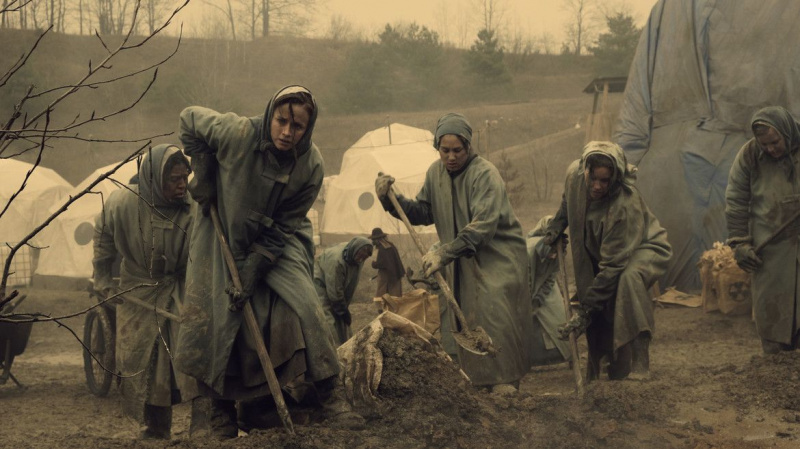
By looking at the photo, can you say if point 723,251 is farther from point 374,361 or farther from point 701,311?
point 374,361

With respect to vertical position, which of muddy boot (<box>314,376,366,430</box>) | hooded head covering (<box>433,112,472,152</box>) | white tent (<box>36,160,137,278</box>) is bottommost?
white tent (<box>36,160,137,278</box>)

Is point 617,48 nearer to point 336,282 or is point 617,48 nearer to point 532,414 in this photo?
point 336,282

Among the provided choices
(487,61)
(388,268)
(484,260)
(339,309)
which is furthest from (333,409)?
(487,61)

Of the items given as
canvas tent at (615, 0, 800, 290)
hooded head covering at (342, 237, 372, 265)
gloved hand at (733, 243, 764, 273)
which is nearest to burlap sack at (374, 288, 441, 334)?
hooded head covering at (342, 237, 372, 265)

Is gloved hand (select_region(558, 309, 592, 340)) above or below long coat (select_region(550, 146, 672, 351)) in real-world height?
below

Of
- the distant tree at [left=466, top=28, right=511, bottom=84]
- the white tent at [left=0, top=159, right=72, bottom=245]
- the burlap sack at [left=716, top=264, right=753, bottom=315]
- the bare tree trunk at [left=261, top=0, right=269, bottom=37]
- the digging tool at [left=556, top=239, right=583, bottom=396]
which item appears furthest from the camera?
the bare tree trunk at [left=261, top=0, right=269, bottom=37]

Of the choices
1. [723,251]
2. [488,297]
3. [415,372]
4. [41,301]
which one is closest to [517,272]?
[488,297]

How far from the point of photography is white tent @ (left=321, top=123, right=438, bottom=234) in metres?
17.8

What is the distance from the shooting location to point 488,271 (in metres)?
5.87

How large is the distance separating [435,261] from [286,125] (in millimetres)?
1730

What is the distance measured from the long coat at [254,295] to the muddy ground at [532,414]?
29 centimetres

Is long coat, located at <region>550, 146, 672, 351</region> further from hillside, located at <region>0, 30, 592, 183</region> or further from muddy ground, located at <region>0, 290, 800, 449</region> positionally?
hillside, located at <region>0, 30, 592, 183</region>

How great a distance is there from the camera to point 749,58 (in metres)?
10.9

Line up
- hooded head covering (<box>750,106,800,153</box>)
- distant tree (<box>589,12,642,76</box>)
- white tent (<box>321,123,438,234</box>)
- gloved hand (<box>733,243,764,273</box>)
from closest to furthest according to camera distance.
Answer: hooded head covering (<box>750,106,800,153</box>) < gloved hand (<box>733,243,764,273</box>) < white tent (<box>321,123,438,234</box>) < distant tree (<box>589,12,642,76</box>)
